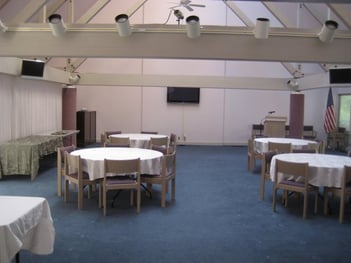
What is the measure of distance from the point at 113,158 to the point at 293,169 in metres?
2.71

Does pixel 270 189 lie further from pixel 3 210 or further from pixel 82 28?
pixel 3 210

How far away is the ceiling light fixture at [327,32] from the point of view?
474 cm

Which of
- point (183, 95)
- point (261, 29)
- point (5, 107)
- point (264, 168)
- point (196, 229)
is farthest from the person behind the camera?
point (183, 95)

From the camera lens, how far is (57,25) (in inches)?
190

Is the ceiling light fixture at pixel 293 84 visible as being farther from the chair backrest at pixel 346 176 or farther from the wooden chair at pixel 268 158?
the chair backrest at pixel 346 176

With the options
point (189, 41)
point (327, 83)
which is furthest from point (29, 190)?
point (327, 83)

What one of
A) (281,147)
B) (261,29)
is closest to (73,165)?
(261,29)

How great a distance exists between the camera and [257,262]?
357cm

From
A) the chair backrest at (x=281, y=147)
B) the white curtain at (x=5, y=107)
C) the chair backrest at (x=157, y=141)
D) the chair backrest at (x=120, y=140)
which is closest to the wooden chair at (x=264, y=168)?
the chair backrest at (x=281, y=147)

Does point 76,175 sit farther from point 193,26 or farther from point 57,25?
point 193,26

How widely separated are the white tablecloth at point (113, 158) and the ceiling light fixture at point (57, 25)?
1.85m

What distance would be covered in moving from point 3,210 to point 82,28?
122 inches

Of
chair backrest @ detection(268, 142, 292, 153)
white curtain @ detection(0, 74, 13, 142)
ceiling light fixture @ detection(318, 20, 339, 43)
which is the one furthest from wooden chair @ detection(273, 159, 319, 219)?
white curtain @ detection(0, 74, 13, 142)

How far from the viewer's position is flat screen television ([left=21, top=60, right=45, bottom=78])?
767 centimetres
